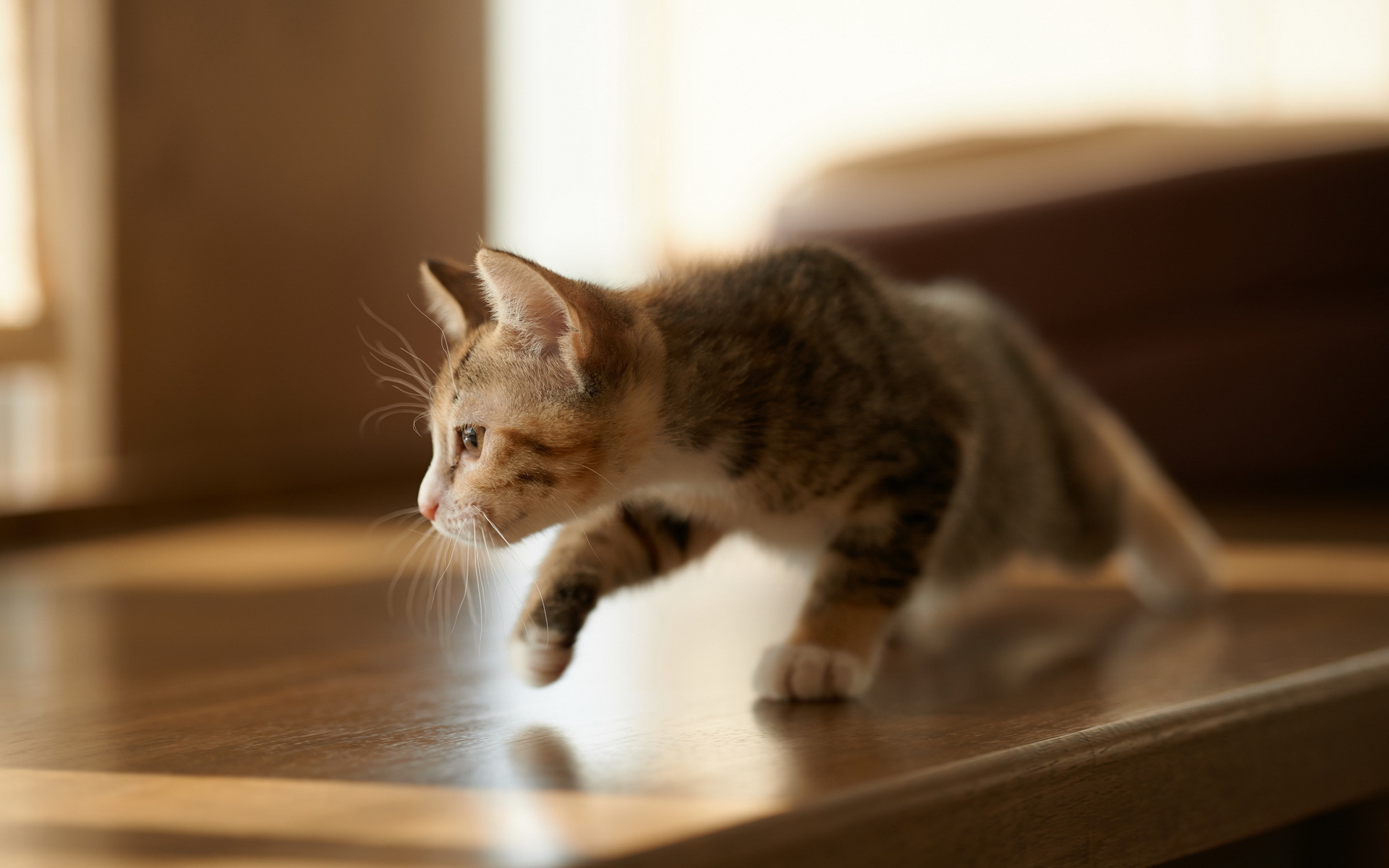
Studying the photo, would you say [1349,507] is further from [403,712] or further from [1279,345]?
[403,712]

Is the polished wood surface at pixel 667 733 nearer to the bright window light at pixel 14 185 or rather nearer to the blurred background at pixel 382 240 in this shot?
the blurred background at pixel 382 240

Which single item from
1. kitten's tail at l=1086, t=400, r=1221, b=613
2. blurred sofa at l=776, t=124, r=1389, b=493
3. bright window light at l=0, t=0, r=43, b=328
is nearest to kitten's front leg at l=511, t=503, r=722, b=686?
kitten's tail at l=1086, t=400, r=1221, b=613

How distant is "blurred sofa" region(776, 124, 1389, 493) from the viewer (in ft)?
8.12

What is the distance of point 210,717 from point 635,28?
4894mm

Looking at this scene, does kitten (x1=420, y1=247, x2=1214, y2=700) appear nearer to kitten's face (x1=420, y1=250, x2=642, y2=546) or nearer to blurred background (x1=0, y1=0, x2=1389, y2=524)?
kitten's face (x1=420, y1=250, x2=642, y2=546)

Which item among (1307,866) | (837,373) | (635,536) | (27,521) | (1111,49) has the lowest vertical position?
(27,521)

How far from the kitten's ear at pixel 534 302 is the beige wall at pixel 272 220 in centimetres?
184

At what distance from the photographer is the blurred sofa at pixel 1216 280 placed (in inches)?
97.4

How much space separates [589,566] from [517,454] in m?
0.15

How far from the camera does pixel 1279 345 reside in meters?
2.53

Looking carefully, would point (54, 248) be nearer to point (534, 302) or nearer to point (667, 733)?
point (534, 302)

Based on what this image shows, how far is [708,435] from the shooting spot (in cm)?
109

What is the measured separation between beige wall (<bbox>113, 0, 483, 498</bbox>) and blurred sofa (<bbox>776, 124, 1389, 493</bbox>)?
140 cm

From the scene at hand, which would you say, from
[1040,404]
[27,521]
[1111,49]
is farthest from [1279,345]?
[1111,49]
